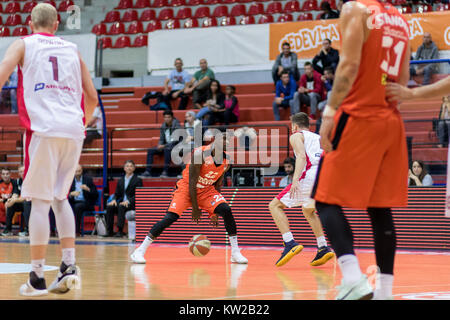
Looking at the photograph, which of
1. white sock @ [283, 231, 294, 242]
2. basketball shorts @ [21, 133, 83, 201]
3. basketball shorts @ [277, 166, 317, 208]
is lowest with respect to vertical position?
white sock @ [283, 231, 294, 242]

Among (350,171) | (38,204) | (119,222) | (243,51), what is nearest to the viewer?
(350,171)

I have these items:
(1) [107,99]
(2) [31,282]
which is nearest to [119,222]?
(1) [107,99]

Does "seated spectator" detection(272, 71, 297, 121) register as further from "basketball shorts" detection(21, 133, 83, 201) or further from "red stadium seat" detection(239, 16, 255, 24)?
"basketball shorts" detection(21, 133, 83, 201)

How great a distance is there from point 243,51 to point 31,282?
14.0 m

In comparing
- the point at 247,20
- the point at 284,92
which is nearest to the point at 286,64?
the point at 284,92

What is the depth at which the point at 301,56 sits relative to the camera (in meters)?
17.5

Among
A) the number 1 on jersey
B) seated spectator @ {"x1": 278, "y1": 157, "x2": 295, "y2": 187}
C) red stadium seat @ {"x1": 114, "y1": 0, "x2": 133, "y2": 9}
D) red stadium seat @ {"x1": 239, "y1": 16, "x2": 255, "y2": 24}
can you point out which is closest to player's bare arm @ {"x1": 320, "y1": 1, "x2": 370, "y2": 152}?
the number 1 on jersey

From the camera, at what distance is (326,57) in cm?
1555

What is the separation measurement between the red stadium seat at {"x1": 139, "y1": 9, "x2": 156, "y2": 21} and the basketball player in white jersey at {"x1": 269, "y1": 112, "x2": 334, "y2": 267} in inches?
535

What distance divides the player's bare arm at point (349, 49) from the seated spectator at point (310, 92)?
10.6m

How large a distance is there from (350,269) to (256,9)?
1632 centimetres

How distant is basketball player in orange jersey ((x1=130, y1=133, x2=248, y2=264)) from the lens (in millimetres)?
8555

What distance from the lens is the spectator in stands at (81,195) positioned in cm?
1454
